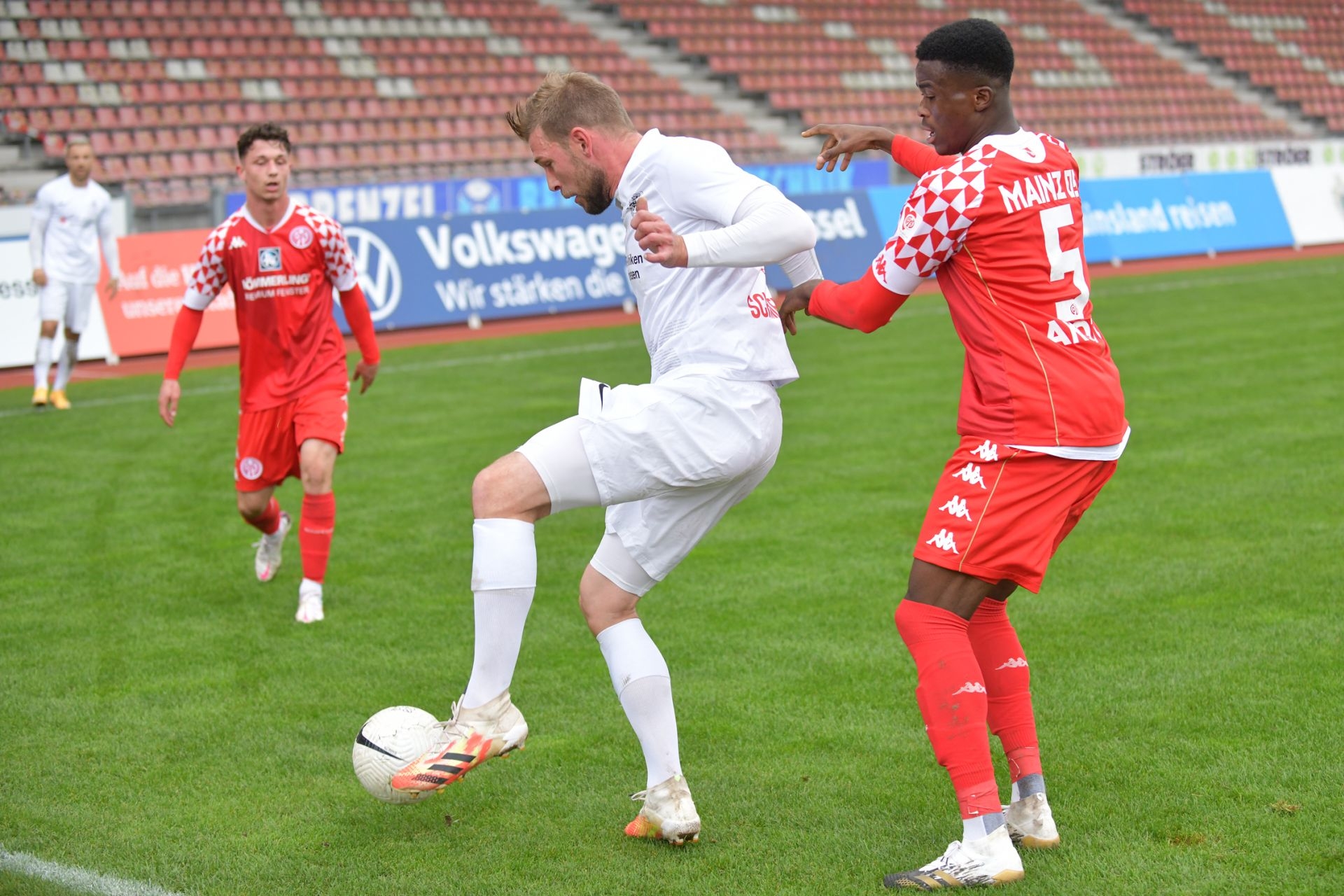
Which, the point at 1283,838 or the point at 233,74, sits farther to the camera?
the point at 233,74

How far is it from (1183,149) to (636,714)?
28802mm

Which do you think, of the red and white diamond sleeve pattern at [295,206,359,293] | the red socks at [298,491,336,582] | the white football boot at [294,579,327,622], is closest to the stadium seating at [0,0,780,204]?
the red and white diamond sleeve pattern at [295,206,359,293]

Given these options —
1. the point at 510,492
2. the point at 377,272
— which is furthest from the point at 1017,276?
the point at 377,272

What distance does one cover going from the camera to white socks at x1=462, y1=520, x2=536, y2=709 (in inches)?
146

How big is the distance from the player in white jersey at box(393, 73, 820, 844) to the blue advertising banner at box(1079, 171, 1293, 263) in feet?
65.1

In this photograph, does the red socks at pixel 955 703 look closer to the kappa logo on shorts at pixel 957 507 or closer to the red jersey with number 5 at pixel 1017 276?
the kappa logo on shorts at pixel 957 507

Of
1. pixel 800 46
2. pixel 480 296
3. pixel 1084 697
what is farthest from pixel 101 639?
pixel 800 46

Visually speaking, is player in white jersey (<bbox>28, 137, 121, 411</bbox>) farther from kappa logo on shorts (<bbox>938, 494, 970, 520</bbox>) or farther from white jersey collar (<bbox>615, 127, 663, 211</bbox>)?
kappa logo on shorts (<bbox>938, 494, 970, 520</bbox>)

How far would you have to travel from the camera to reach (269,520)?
721cm

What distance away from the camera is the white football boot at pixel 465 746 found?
12.1 feet

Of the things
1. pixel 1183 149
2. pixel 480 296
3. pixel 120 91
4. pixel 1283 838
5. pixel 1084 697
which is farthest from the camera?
pixel 1183 149

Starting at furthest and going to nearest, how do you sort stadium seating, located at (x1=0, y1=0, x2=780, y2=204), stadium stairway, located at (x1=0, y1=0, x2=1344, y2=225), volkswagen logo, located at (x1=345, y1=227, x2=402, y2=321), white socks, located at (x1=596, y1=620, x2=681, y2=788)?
stadium stairway, located at (x1=0, y1=0, x2=1344, y2=225) < stadium seating, located at (x1=0, y1=0, x2=780, y2=204) < volkswagen logo, located at (x1=345, y1=227, x2=402, y2=321) < white socks, located at (x1=596, y1=620, x2=681, y2=788)

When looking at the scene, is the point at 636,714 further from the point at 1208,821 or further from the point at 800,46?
the point at 800,46

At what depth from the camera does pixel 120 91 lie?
21844mm
